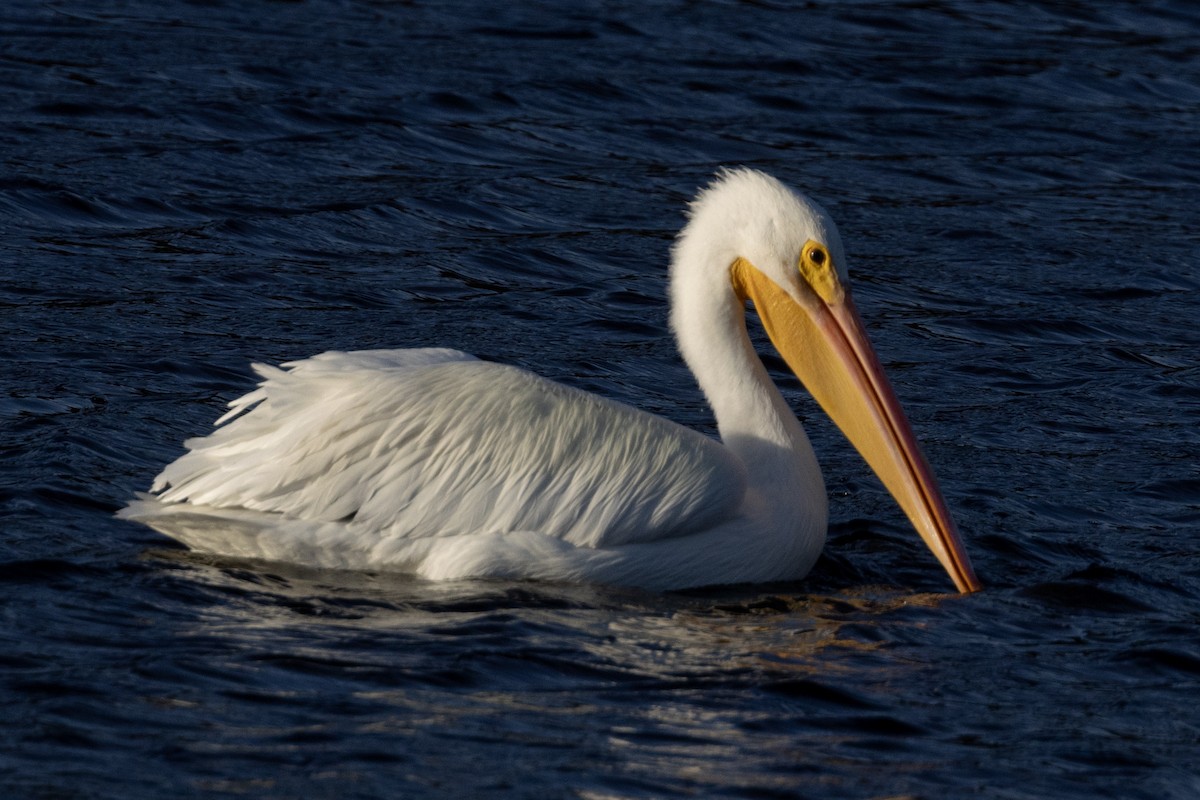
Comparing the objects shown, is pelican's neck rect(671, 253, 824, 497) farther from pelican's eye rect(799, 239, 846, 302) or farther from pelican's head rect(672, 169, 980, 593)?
pelican's eye rect(799, 239, 846, 302)

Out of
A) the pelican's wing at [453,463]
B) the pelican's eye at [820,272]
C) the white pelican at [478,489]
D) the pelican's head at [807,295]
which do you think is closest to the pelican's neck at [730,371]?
the pelican's head at [807,295]

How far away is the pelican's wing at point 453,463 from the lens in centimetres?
525

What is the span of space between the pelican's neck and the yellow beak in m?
0.10

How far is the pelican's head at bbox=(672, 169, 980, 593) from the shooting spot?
566cm

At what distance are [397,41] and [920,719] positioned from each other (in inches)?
298

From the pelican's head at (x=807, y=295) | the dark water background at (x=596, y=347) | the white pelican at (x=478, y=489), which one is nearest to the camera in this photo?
the dark water background at (x=596, y=347)

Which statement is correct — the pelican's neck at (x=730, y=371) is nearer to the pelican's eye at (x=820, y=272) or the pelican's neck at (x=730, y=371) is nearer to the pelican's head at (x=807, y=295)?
the pelican's head at (x=807, y=295)

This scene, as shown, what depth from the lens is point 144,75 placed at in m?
10.1

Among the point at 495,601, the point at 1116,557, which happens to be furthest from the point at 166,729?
the point at 1116,557

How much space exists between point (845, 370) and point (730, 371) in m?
0.34

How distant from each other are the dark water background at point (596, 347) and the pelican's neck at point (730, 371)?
0.42 m

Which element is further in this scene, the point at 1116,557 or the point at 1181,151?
the point at 1181,151

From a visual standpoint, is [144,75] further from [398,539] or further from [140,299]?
[398,539]

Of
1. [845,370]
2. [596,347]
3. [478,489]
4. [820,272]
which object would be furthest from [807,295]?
[596,347]
